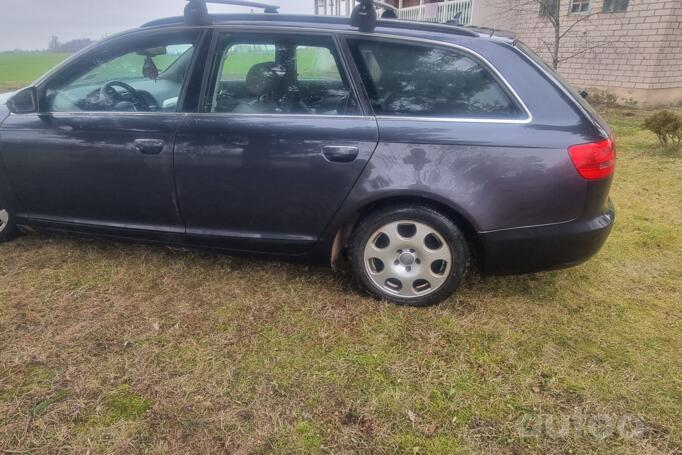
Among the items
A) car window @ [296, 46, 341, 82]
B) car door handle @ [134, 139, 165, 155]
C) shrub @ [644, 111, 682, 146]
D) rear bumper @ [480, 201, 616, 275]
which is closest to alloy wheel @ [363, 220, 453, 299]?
rear bumper @ [480, 201, 616, 275]

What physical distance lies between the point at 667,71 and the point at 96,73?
10.5m

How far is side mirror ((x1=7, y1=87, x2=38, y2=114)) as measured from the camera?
2857 millimetres

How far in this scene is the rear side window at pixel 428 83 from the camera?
2.37 m

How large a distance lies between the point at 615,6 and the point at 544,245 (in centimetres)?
954

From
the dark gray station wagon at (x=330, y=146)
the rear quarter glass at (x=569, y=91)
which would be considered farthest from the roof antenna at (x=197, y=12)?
the rear quarter glass at (x=569, y=91)

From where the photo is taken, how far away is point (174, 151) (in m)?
2.65

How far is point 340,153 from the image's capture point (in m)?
2.46

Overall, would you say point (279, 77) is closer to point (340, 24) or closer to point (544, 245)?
point (340, 24)

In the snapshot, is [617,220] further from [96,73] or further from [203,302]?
[96,73]

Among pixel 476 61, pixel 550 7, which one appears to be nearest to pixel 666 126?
pixel 476 61

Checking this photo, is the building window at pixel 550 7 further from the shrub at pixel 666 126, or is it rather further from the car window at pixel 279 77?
the car window at pixel 279 77

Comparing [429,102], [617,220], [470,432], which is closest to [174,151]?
[429,102]

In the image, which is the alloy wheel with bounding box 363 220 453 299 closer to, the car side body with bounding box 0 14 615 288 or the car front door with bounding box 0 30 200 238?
the car side body with bounding box 0 14 615 288

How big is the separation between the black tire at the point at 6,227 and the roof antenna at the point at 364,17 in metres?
2.78
